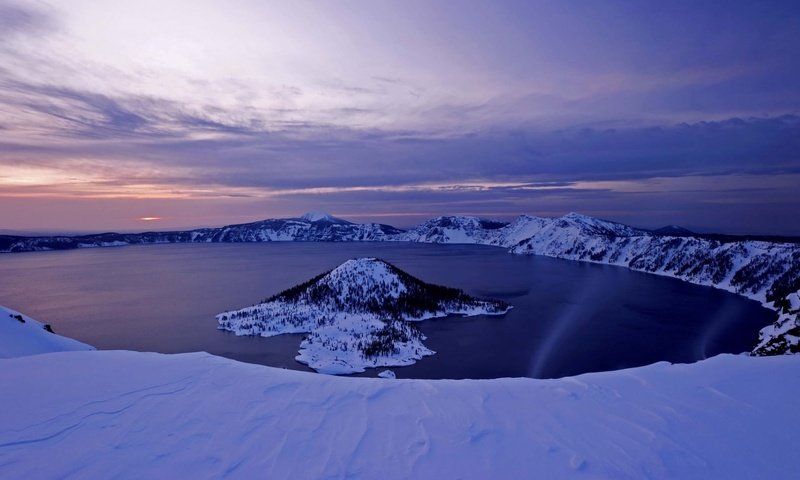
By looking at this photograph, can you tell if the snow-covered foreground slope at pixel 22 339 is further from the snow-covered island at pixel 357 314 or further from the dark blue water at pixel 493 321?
the dark blue water at pixel 493 321

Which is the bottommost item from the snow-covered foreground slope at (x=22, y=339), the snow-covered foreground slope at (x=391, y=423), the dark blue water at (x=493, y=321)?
the dark blue water at (x=493, y=321)

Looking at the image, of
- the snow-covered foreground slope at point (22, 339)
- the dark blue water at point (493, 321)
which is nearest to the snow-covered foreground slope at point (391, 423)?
the snow-covered foreground slope at point (22, 339)

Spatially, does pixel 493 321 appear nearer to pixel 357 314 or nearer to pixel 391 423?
pixel 357 314

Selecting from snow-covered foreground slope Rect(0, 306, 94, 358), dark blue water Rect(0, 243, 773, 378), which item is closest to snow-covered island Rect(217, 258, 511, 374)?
dark blue water Rect(0, 243, 773, 378)

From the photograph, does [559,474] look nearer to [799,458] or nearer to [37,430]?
[799,458]

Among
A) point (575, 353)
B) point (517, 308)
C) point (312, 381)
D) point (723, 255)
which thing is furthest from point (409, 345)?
point (723, 255)

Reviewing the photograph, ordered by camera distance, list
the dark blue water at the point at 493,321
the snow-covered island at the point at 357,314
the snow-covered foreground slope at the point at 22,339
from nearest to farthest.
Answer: the snow-covered foreground slope at the point at 22,339 < the dark blue water at the point at 493,321 < the snow-covered island at the point at 357,314

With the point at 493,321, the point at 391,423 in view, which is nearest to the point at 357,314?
the point at 493,321
